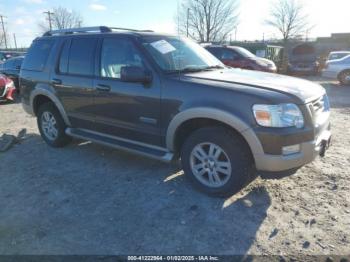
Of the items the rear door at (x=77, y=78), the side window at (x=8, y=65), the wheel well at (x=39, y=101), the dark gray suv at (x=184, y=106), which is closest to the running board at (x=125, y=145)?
the dark gray suv at (x=184, y=106)

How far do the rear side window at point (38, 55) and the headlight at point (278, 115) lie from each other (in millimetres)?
3842

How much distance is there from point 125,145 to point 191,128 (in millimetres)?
1046

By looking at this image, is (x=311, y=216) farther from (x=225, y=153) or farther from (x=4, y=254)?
(x=4, y=254)

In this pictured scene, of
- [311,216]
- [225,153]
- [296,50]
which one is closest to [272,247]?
[311,216]

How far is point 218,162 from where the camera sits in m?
3.73

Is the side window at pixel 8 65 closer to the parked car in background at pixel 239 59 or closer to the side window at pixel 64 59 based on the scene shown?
the parked car in background at pixel 239 59

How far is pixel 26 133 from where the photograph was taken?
6914mm

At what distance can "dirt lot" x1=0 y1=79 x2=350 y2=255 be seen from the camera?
2998 mm

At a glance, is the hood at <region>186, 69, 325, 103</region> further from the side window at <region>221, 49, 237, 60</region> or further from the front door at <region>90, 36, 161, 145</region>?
the side window at <region>221, 49, 237, 60</region>

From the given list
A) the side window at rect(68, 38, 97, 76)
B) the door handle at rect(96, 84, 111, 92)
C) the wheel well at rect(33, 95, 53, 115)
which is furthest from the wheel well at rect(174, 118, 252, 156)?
the wheel well at rect(33, 95, 53, 115)

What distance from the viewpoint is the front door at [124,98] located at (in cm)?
411

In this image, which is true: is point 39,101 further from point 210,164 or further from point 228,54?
point 228,54

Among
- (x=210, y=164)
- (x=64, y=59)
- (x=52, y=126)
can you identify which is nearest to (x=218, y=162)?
(x=210, y=164)

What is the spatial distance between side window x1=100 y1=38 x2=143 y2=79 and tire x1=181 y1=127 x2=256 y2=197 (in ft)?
4.21
